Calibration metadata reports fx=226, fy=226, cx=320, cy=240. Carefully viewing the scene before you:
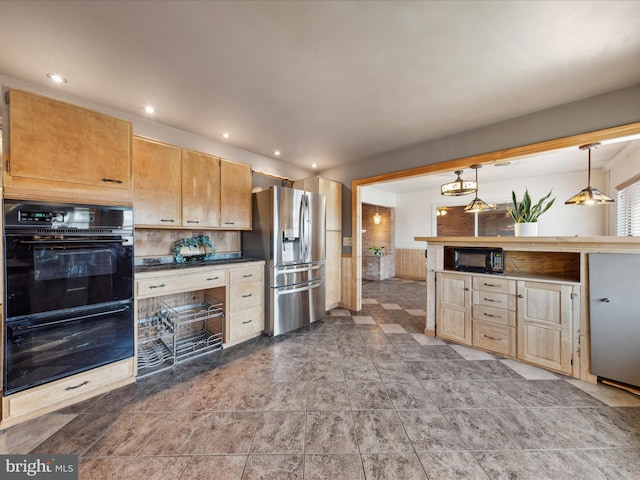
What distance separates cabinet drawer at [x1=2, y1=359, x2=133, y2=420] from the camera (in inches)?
60.1

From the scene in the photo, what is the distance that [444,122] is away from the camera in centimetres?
266

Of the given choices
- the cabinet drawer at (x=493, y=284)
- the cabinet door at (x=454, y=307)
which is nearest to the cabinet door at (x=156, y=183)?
the cabinet door at (x=454, y=307)

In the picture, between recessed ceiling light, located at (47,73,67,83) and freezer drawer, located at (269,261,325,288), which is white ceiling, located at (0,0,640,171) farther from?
freezer drawer, located at (269,261,325,288)

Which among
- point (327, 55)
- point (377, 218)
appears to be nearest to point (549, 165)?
point (377, 218)

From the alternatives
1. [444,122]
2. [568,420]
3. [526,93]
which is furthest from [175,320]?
[526,93]

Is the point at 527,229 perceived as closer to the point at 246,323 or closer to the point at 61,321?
the point at 246,323

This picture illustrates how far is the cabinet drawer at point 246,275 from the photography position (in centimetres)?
270

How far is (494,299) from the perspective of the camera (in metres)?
2.49

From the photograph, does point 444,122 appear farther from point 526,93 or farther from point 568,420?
point 568,420

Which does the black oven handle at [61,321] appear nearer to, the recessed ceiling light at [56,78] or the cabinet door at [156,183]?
the cabinet door at [156,183]

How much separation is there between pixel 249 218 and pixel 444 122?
274 centimetres

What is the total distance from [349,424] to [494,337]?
6.44 ft

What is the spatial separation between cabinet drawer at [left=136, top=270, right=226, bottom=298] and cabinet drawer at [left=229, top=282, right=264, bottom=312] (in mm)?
199

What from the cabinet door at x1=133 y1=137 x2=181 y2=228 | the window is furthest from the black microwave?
the cabinet door at x1=133 y1=137 x2=181 y2=228
